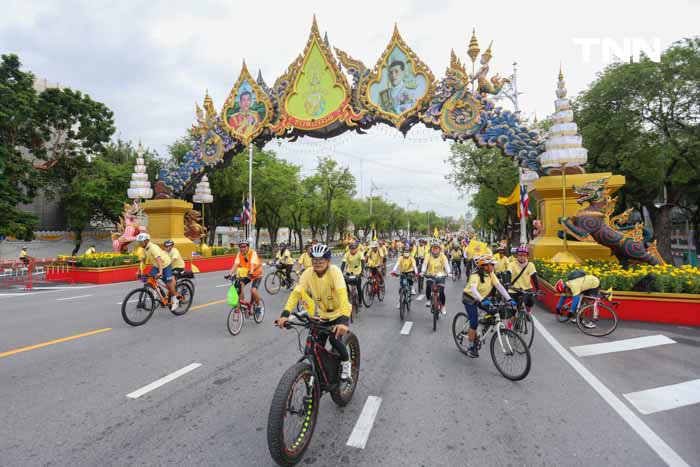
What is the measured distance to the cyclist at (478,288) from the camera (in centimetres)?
561

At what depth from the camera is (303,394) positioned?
333cm

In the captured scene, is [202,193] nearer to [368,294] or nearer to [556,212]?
[368,294]

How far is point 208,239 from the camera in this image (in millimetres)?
37844

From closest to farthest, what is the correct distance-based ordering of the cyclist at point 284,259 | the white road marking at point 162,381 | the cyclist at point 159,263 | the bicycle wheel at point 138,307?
the white road marking at point 162,381 < the bicycle wheel at point 138,307 < the cyclist at point 159,263 < the cyclist at point 284,259

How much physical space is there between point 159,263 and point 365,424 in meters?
6.70

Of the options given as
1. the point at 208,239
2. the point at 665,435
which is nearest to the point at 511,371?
the point at 665,435

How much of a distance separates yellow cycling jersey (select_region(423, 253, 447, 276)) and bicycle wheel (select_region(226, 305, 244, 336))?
457 centimetres

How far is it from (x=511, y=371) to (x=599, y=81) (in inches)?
961

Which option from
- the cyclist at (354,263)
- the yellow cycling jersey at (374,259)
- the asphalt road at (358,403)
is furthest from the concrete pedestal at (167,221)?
the cyclist at (354,263)

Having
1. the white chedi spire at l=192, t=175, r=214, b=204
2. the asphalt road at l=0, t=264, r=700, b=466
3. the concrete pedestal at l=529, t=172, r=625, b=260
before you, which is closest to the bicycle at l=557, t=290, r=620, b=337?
the asphalt road at l=0, t=264, r=700, b=466

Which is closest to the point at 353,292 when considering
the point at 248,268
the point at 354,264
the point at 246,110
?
the point at 354,264

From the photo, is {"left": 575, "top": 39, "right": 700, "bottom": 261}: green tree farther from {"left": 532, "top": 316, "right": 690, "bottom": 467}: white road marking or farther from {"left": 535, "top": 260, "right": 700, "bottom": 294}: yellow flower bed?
{"left": 532, "top": 316, "right": 690, "bottom": 467}: white road marking

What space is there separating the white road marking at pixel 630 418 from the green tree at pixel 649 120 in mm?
20264

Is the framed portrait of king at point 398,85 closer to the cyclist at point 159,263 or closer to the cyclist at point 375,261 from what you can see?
the cyclist at point 375,261
